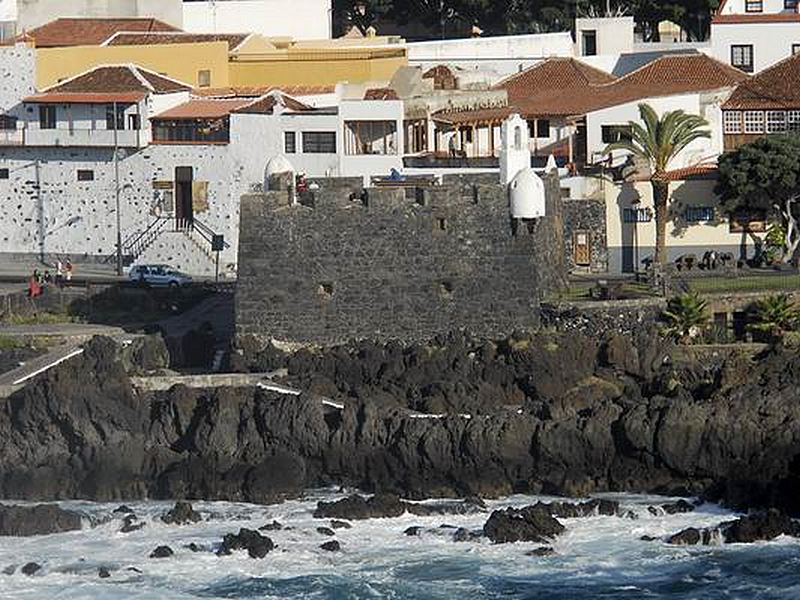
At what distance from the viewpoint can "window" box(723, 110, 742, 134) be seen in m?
78.9

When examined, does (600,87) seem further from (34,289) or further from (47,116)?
(34,289)

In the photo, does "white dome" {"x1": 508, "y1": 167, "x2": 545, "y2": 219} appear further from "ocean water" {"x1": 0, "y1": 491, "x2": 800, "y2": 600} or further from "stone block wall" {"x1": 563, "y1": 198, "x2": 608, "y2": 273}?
"stone block wall" {"x1": 563, "y1": 198, "x2": 608, "y2": 273}

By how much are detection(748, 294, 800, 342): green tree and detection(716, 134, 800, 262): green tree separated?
326 inches

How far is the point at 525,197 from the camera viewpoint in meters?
63.2

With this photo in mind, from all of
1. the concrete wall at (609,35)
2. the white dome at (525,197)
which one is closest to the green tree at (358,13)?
the concrete wall at (609,35)

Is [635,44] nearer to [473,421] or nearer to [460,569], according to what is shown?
[473,421]

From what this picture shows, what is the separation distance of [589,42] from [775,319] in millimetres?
33802

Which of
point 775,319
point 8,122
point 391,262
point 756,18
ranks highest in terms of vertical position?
point 756,18

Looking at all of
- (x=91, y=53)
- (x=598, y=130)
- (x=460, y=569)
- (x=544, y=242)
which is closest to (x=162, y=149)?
(x=91, y=53)

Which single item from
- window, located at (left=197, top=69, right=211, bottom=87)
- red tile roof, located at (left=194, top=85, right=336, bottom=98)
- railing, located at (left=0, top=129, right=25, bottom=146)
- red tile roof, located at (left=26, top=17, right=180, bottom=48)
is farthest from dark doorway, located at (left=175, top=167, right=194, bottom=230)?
red tile roof, located at (left=26, top=17, right=180, bottom=48)

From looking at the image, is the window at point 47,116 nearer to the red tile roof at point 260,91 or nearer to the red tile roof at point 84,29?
the red tile roof at point 260,91

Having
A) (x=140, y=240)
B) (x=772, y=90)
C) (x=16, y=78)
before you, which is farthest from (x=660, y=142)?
(x=16, y=78)

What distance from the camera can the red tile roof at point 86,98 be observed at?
3167 inches

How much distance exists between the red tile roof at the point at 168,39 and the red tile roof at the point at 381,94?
729 centimetres
